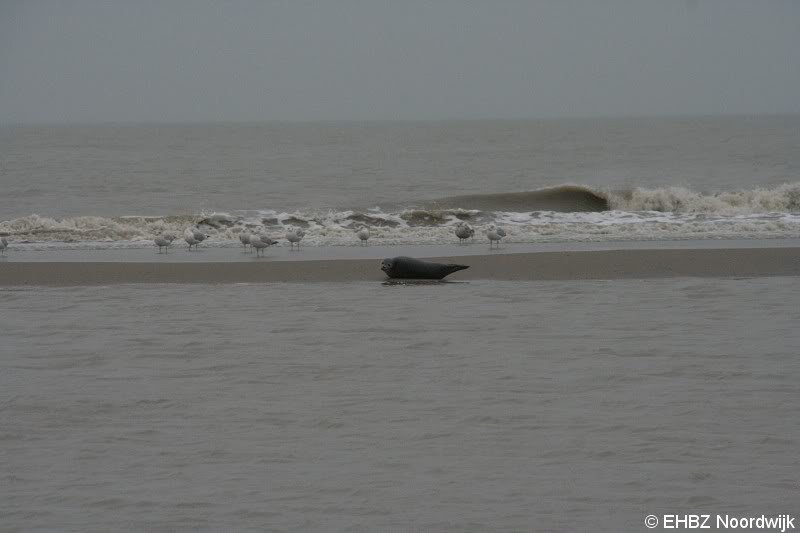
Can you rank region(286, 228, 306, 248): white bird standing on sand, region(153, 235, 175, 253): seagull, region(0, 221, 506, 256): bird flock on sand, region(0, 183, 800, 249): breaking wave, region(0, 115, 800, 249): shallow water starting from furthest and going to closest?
1. region(0, 115, 800, 249): shallow water
2. region(0, 183, 800, 249): breaking wave
3. region(286, 228, 306, 248): white bird standing on sand
4. region(153, 235, 175, 253): seagull
5. region(0, 221, 506, 256): bird flock on sand

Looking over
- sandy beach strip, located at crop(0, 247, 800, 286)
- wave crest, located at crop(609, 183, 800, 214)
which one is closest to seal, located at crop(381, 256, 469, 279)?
sandy beach strip, located at crop(0, 247, 800, 286)

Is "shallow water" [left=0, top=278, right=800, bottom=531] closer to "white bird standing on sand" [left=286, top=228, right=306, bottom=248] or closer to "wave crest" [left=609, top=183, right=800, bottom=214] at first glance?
"white bird standing on sand" [left=286, top=228, right=306, bottom=248]

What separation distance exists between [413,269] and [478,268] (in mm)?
1132

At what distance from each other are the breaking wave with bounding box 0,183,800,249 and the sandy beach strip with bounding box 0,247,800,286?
2962 millimetres

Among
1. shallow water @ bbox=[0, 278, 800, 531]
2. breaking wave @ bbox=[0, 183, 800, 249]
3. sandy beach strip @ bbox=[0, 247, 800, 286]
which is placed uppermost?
breaking wave @ bbox=[0, 183, 800, 249]

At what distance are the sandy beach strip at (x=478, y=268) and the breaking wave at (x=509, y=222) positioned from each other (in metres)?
2.96

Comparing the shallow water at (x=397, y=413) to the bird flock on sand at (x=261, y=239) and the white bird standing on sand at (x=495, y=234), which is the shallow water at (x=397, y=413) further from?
the white bird standing on sand at (x=495, y=234)

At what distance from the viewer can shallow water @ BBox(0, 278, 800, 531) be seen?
225 inches

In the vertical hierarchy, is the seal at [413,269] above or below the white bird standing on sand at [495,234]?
below

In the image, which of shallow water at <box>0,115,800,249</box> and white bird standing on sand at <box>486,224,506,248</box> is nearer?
white bird standing on sand at <box>486,224,506,248</box>

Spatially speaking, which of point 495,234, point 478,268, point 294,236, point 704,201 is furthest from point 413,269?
point 704,201

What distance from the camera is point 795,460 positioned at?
6281 mm

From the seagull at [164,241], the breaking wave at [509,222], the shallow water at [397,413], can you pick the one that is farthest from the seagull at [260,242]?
the shallow water at [397,413]

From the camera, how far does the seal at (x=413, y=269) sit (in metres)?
13.4
